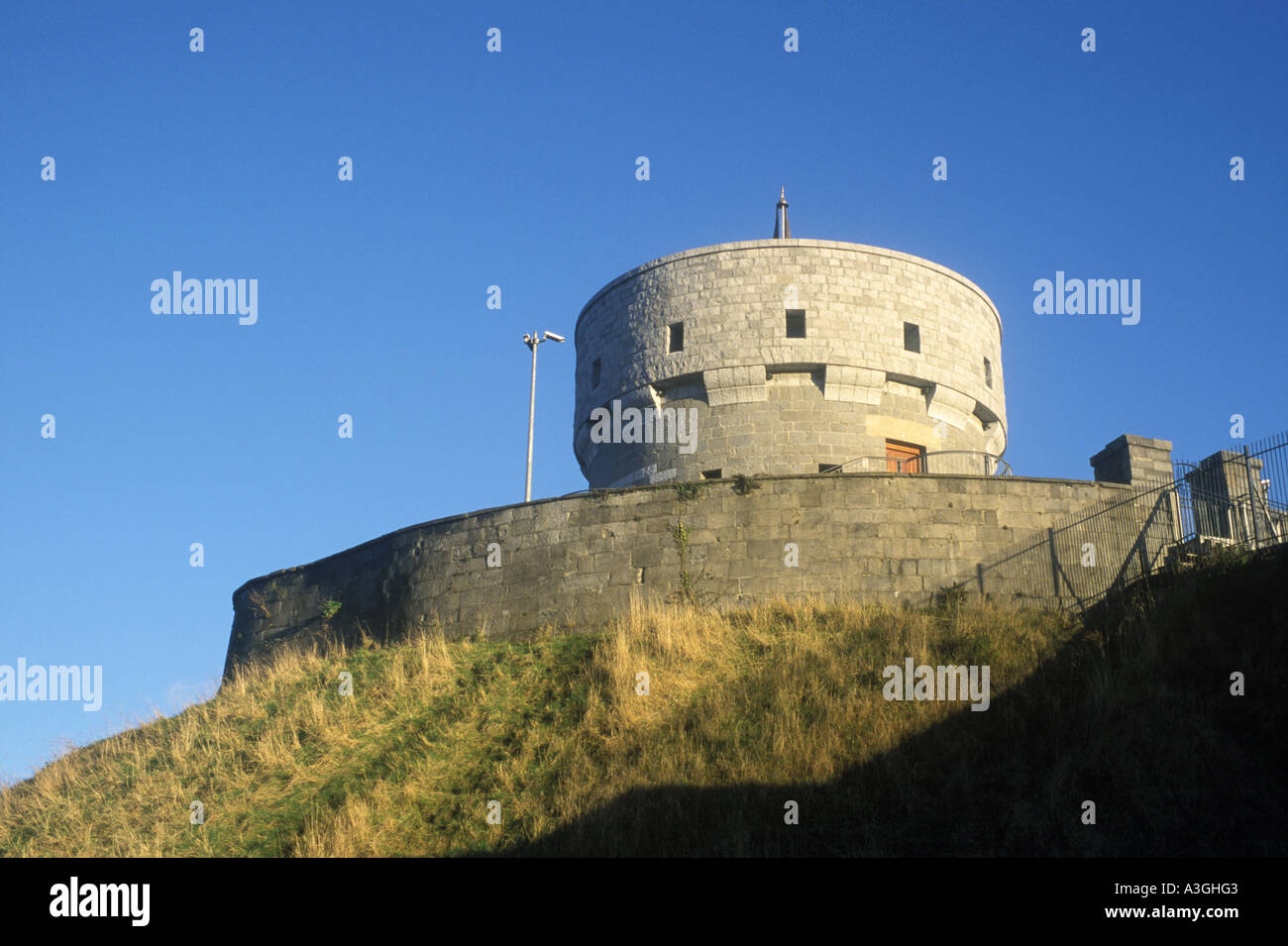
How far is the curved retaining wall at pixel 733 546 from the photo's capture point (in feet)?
59.8

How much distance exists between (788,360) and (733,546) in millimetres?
4714

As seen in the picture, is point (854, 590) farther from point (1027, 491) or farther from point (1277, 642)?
point (1277, 642)

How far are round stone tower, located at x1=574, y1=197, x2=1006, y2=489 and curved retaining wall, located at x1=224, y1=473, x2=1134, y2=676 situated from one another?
2833mm

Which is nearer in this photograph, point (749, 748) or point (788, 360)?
point (749, 748)

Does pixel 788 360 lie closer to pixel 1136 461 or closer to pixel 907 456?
pixel 907 456

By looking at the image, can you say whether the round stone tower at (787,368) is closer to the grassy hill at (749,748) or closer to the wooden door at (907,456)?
the wooden door at (907,456)

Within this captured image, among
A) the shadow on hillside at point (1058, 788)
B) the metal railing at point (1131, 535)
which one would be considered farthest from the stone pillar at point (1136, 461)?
the shadow on hillside at point (1058, 788)

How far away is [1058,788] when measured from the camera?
12070 mm

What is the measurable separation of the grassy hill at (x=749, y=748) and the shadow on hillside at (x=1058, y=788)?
3 centimetres

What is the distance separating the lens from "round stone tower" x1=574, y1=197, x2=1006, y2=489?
22.0m

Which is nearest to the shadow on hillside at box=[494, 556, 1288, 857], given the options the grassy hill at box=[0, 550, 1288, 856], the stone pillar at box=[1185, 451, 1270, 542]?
the grassy hill at box=[0, 550, 1288, 856]

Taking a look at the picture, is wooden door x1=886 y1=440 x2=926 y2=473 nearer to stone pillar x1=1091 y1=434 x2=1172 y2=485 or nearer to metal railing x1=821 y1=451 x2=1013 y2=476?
metal railing x1=821 y1=451 x2=1013 y2=476

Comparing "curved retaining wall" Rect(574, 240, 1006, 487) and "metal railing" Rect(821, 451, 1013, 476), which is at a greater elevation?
"curved retaining wall" Rect(574, 240, 1006, 487)

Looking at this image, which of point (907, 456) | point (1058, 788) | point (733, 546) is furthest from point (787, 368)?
A: point (1058, 788)
